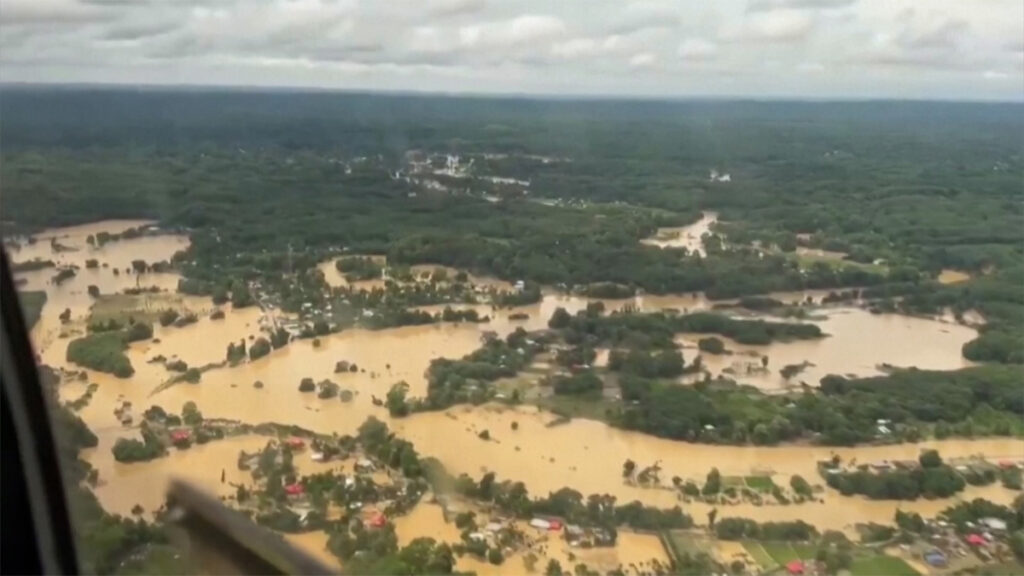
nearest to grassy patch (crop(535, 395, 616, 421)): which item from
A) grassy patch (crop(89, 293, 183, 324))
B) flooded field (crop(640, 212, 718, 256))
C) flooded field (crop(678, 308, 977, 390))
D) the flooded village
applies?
the flooded village

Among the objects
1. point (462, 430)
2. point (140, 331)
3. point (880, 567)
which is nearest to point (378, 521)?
point (462, 430)

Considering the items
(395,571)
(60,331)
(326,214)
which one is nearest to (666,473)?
(395,571)

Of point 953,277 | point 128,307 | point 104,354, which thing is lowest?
point 104,354

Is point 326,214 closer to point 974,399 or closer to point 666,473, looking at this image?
point 666,473

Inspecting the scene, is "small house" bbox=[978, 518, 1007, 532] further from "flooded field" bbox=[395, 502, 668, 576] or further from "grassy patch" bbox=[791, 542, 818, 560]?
"flooded field" bbox=[395, 502, 668, 576]

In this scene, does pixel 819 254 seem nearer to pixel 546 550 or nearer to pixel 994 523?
pixel 994 523

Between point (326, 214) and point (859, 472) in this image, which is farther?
point (326, 214)
